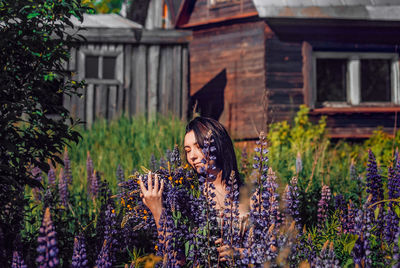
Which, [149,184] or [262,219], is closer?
[262,219]

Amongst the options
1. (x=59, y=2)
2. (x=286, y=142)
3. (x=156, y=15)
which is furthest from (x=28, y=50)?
(x=156, y=15)

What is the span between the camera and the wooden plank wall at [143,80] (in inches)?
463

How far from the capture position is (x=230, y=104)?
13.1 meters

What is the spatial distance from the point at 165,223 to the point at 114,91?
9635mm

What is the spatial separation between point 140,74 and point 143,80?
0.17 metres

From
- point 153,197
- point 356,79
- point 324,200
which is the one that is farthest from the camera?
point 356,79

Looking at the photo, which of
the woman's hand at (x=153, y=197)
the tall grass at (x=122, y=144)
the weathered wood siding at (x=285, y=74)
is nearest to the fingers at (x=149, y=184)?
the woman's hand at (x=153, y=197)

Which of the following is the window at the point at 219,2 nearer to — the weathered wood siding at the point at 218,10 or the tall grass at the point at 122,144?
the weathered wood siding at the point at 218,10

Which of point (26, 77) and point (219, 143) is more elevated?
point (26, 77)

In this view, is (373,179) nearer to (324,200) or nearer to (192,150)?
(324,200)

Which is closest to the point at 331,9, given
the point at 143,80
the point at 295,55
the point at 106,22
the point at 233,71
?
the point at 295,55

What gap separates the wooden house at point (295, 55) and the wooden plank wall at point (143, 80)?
1.78m

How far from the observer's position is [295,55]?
39.5 ft

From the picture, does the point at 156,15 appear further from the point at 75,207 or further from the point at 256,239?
the point at 256,239
